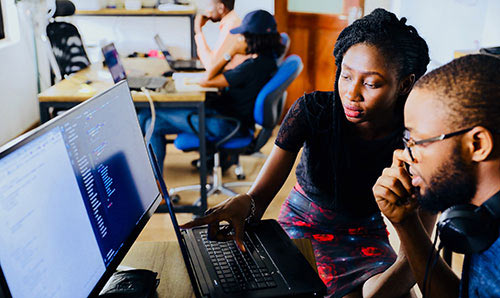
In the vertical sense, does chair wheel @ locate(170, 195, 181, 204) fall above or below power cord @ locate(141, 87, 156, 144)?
below

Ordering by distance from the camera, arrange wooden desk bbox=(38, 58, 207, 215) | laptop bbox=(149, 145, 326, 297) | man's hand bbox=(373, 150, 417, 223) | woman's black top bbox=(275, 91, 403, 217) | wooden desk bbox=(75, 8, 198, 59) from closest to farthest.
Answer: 1. laptop bbox=(149, 145, 326, 297)
2. man's hand bbox=(373, 150, 417, 223)
3. woman's black top bbox=(275, 91, 403, 217)
4. wooden desk bbox=(38, 58, 207, 215)
5. wooden desk bbox=(75, 8, 198, 59)

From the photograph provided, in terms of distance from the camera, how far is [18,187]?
25.8 inches

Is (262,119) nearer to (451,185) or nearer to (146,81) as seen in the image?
(146,81)

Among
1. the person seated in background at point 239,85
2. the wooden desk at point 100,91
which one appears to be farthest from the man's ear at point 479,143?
the person seated in background at point 239,85

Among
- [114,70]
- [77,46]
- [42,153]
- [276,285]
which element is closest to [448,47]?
[114,70]

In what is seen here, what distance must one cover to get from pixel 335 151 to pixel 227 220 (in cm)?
43

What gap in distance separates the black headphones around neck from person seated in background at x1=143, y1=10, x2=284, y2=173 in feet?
6.34

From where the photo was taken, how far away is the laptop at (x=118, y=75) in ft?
8.51

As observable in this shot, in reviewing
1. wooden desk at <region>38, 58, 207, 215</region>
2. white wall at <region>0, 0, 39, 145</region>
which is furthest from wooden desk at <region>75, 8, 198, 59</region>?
wooden desk at <region>38, 58, 207, 215</region>

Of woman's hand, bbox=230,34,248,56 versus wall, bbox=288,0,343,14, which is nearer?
woman's hand, bbox=230,34,248,56

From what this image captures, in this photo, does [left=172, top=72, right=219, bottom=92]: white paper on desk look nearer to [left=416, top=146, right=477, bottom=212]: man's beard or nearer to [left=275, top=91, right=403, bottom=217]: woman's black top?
[left=275, top=91, right=403, bottom=217]: woman's black top

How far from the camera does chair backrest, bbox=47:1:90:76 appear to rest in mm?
2957

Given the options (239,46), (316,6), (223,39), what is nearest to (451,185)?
(239,46)

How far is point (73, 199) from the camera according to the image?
79 centimetres
